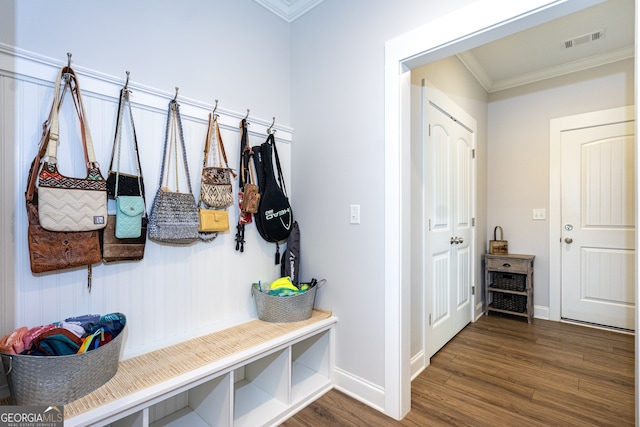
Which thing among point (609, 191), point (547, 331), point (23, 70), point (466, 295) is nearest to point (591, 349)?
point (547, 331)

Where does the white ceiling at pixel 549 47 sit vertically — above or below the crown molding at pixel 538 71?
above

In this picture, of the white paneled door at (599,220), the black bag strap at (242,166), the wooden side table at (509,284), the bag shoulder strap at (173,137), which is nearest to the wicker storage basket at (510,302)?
the wooden side table at (509,284)

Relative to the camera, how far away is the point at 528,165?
11.0ft

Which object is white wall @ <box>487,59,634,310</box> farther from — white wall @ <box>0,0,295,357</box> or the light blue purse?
the light blue purse

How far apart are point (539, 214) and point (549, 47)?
165 centimetres

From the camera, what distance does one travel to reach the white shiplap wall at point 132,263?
1.21 meters

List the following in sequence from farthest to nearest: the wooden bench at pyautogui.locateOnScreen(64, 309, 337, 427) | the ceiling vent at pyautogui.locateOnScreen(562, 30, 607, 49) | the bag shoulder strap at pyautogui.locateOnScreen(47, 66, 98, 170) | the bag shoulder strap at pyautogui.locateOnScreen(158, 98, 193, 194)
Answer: the ceiling vent at pyautogui.locateOnScreen(562, 30, 607, 49)
the bag shoulder strap at pyautogui.locateOnScreen(158, 98, 193, 194)
the bag shoulder strap at pyautogui.locateOnScreen(47, 66, 98, 170)
the wooden bench at pyautogui.locateOnScreen(64, 309, 337, 427)

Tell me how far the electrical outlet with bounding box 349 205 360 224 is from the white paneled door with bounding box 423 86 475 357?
66 cm

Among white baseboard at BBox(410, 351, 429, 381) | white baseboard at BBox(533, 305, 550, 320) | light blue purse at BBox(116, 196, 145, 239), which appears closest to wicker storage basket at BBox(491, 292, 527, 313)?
white baseboard at BBox(533, 305, 550, 320)

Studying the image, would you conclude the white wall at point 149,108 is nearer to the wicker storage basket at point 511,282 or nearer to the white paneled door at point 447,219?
the white paneled door at point 447,219

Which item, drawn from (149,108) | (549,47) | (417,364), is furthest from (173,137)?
(549,47)

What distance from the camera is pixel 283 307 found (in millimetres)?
1848

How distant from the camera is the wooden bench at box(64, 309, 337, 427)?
1.16 metres

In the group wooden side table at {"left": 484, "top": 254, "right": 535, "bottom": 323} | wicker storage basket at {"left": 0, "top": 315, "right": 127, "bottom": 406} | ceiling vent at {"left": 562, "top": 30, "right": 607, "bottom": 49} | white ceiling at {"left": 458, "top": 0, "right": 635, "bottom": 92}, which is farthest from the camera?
wooden side table at {"left": 484, "top": 254, "right": 535, "bottom": 323}
